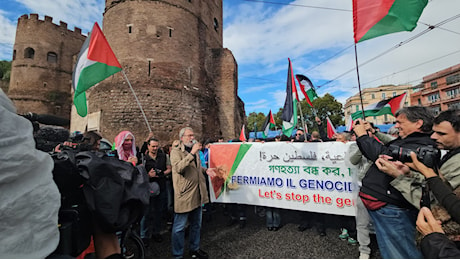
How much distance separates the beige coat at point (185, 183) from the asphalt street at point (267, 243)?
0.92m

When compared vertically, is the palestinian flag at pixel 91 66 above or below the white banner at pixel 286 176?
above

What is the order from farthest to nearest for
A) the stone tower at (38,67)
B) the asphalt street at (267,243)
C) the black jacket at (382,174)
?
1. the stone tower at (38,67)
2. the asphalt street at (267,243)
3. the black jacket at (382,174)

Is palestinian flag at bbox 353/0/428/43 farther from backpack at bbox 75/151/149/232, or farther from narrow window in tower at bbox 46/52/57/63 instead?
narrow window in tower at bbox 46/52/57/63

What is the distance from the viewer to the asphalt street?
327 cm

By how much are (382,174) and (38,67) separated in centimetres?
2949

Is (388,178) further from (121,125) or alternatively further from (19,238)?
(121,125)

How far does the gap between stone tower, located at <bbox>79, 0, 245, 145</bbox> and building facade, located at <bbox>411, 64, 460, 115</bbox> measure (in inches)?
1625

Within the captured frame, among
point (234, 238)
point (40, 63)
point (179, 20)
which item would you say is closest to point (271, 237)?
point (234, 238)

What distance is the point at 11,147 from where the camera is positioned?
2.46 ft

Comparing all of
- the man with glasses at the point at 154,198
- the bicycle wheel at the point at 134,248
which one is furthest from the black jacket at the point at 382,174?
the man with glasses at the point at 154,198

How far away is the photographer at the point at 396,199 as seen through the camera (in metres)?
1.88

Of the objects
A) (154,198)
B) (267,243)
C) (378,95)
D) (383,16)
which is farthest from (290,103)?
(378,95)

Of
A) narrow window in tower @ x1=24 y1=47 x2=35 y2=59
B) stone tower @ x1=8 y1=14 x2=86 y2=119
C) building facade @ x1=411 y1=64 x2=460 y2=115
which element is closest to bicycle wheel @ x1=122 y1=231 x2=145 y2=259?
stone tower @ x1=8 y1=14 x2=86 y2=119

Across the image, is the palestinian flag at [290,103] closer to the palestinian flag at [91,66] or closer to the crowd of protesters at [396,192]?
the crowd of protesters at [396,192]
